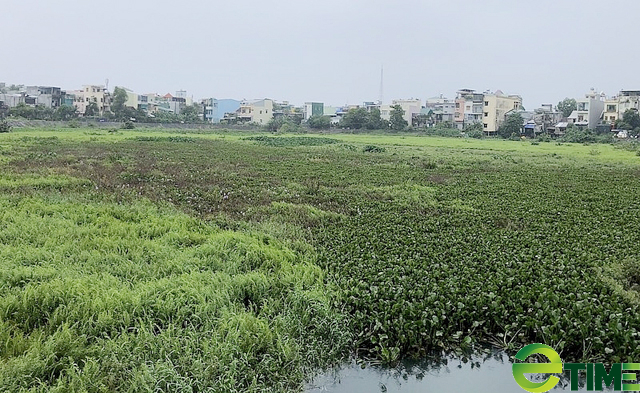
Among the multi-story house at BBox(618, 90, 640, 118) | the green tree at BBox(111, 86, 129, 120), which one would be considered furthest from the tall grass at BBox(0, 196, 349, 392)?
the multi-story house at BBox(618, 90, 640, 118)

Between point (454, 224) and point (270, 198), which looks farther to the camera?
point (270, 198)

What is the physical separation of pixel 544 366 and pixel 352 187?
35.4ft

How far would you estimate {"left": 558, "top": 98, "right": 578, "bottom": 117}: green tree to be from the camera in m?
76.2

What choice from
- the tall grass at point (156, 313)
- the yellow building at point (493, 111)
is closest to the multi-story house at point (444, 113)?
the yellow building at point (493, 111)

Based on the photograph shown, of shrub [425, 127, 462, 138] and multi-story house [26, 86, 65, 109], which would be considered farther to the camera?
multi-story house [26, 86, 65, 109]

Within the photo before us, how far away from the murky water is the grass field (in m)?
0.18

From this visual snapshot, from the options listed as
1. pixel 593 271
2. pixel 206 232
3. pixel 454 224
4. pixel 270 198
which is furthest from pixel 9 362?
pixel 270 198

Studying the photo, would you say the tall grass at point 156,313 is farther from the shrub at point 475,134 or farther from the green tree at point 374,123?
the green tree at point 374,123

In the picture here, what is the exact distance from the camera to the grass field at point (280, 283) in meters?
5.02

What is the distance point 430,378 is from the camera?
17.7ft

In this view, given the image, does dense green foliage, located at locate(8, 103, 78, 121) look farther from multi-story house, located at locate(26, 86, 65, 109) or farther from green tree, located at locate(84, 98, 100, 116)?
multi-story house, located at locate(26, 86, 65, 109)

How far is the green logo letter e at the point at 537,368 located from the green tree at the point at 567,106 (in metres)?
76.8

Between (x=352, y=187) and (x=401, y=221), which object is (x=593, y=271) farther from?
(x=352, y=187)

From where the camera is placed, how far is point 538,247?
8781 mm
